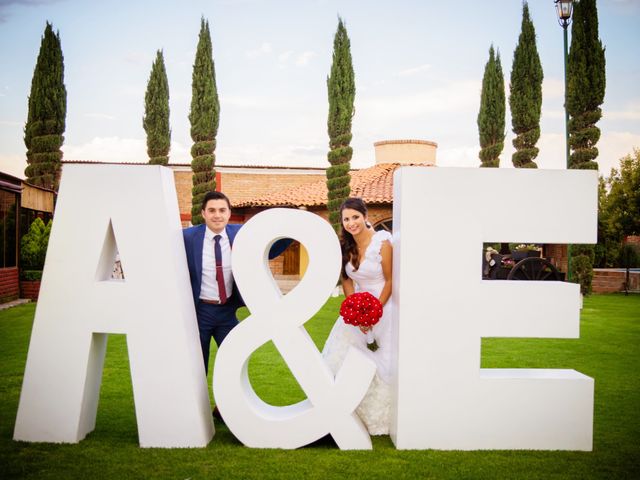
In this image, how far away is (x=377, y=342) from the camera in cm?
454

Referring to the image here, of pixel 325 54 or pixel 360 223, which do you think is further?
pixel 325 54

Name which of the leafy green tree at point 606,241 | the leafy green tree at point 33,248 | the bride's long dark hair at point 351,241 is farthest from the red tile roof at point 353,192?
the bride's long dark hair at point 351,241

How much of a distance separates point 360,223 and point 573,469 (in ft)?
7.23

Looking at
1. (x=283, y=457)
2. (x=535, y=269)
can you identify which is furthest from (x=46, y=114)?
(x=283, y=457)

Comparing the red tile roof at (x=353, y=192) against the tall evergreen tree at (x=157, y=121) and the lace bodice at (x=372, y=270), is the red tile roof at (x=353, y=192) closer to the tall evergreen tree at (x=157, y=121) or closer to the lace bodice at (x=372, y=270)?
the tall evergreen tree at (x=157, y=121)

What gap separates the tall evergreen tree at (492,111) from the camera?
21.5 meters

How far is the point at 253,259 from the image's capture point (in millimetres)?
4066

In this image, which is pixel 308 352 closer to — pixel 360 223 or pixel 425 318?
pixel 425 318

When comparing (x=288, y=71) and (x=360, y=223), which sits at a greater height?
(x=288, y=71)

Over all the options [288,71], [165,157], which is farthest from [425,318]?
[165,157]

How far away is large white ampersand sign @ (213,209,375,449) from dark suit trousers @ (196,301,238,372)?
601mm

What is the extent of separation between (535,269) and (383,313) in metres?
9.16

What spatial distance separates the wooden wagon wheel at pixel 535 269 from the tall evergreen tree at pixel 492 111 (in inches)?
373

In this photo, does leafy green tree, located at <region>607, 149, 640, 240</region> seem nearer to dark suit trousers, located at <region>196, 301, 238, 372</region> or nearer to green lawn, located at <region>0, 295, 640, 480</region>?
green lawn, located at <region>0, 295, 640, 480</region>
